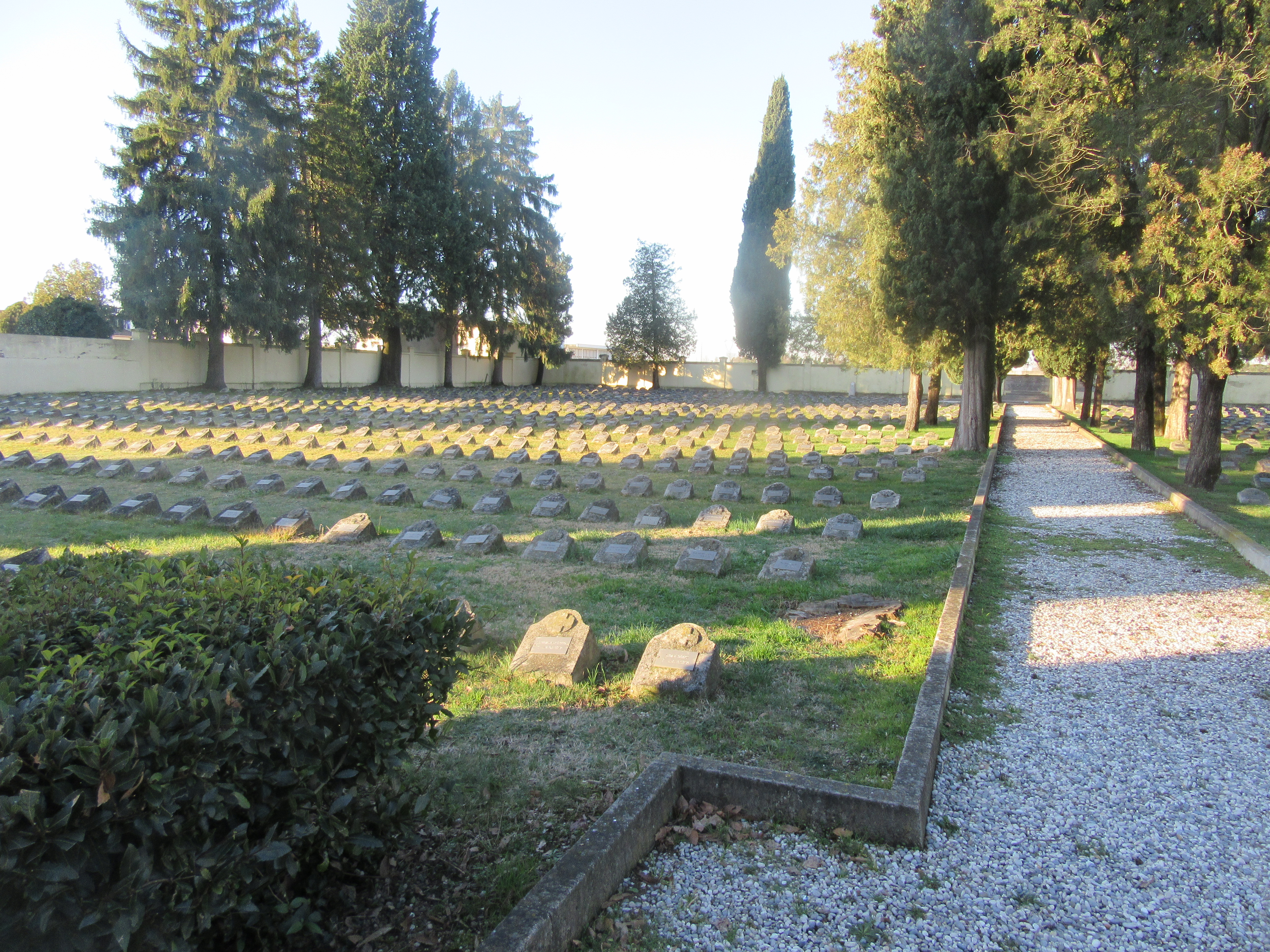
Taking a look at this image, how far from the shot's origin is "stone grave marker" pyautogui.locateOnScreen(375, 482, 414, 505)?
9734mm

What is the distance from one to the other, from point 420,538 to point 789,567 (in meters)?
3.46

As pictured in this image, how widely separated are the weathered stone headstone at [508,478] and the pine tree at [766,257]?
32.3 meters

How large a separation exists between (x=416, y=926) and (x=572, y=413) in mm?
20770

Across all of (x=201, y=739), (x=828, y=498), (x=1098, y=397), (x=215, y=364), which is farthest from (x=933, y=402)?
(x=215, y=364)

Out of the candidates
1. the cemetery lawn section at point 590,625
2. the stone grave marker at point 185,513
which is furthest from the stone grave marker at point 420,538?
the stone grave marker at point 185,513

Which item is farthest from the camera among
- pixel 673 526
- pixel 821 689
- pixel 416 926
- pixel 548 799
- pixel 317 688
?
pixel 673 526

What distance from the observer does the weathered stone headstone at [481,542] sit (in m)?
7.36

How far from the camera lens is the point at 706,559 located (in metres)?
6.81

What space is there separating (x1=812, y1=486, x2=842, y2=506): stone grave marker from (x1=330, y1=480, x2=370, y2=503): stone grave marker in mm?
5818

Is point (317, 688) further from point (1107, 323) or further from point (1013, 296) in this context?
point (1013, 296)

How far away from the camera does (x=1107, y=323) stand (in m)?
12.2

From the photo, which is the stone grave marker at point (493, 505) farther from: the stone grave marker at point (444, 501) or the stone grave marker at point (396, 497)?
the stone grave marker at point (396, 497)

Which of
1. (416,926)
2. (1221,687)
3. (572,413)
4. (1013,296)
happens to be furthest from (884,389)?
(416,926)

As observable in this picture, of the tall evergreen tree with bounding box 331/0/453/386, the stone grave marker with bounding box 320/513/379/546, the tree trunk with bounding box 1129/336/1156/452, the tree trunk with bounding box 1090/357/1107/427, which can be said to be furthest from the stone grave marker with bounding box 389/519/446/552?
the tall evergreen tree with bounding box 331/0/453/386
